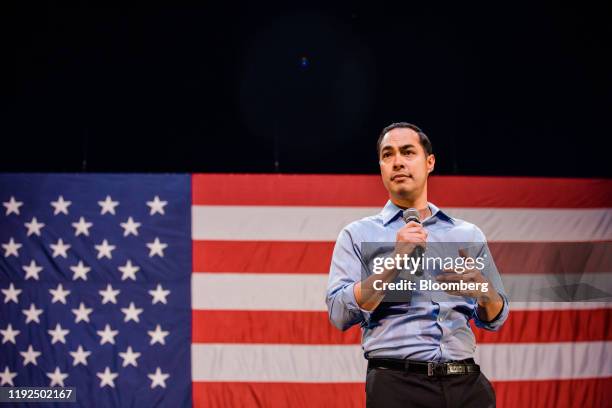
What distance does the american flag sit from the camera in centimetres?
271

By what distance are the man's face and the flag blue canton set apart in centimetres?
168

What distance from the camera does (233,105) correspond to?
2977 millimetres

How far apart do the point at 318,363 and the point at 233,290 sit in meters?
0.59

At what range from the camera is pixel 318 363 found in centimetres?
274

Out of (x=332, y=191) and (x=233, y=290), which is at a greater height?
(x=332, y=191)

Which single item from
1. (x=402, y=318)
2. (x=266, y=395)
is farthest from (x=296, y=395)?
(x=402, y=318)

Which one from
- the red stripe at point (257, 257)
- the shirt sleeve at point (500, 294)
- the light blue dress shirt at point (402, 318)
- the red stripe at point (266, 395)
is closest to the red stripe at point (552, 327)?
the red stripe at point (266, 395)

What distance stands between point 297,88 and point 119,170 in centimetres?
112

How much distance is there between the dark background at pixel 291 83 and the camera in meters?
2.94

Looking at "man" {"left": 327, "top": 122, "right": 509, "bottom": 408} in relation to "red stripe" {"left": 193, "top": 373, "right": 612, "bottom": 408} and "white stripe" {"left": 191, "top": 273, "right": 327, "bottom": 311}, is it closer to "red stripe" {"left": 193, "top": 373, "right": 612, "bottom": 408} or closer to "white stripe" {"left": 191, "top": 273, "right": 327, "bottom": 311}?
"white stripe" {"left": 191, "top": 273, "right": 327, "bottom": 311}

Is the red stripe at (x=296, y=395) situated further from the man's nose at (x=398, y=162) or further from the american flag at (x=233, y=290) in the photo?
the man's nose at (x=398, y=162)

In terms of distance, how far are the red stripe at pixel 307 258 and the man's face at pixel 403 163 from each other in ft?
4.81

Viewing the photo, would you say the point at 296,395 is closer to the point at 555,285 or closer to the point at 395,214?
the point at 555,285

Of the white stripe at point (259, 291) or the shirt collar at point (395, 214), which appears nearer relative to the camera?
the shirt collar at point (395, 214)
